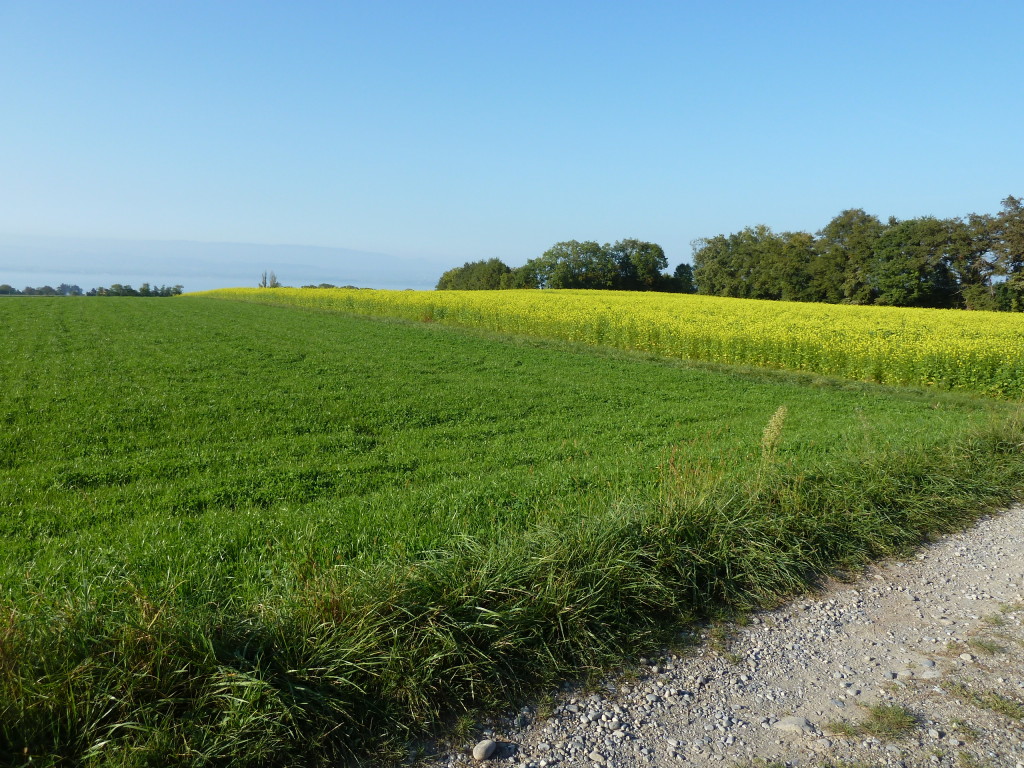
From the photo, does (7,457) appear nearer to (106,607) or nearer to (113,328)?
(106,607)

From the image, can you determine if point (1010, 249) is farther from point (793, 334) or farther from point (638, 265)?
point (793, 334)

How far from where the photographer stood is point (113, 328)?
23891 mm

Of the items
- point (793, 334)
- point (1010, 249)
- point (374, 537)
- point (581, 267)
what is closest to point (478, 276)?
point (581, 267)

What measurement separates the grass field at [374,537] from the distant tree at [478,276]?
67360mm

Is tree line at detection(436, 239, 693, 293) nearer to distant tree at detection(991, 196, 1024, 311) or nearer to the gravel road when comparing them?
distant tree at detection(991, 196, 1024, 311)

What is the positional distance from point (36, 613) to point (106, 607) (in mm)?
310

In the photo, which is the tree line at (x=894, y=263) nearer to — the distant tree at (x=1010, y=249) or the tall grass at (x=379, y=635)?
the distant tree at (x=1010, y=249)

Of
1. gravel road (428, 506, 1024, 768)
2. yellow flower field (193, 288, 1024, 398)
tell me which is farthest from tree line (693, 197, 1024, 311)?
gravel road (428, 506, 1024, 768)

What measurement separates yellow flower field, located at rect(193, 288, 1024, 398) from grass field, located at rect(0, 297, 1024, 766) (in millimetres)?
4277

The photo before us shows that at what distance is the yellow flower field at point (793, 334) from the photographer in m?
16.6

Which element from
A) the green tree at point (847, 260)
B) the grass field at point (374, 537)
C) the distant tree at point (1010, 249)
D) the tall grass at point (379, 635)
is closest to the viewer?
the tall grass at point (379, 635)

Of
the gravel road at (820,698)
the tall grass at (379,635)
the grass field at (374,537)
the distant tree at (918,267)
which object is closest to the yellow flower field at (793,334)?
the grass field at (374,537)

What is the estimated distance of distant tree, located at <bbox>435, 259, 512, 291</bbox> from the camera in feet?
269

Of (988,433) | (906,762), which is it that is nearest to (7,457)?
(906,762)
